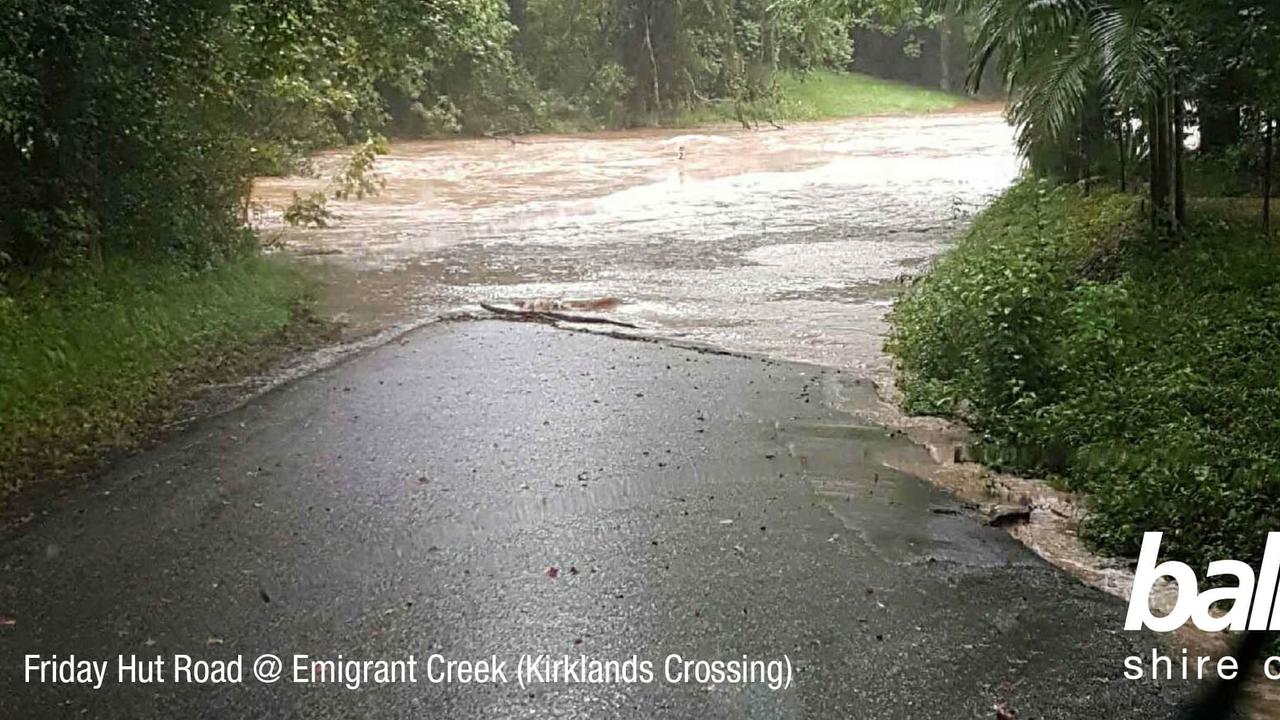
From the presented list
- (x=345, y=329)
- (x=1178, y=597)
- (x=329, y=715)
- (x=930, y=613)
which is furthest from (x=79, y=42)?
(x=1178, y=597)

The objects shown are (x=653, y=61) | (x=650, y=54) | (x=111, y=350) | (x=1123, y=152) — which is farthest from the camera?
(x=650, y=54)

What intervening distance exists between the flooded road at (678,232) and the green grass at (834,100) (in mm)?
7530

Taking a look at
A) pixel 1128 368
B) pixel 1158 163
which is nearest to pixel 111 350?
pixel 1128 368

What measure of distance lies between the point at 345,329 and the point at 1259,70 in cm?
810

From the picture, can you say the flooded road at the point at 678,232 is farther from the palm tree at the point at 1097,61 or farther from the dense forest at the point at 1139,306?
the palm tree at the point at 1097,61

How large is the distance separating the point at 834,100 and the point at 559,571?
141 ft

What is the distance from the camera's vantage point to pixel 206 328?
10547mm

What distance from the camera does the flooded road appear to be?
12.8m

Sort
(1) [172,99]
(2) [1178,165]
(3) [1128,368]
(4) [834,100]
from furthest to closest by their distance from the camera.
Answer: (4) [834,100] → (1) [172,99] → (2) [1178,165] → (3) [1128,368]

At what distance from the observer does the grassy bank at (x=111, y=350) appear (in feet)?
25.3

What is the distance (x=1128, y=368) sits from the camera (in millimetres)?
7516

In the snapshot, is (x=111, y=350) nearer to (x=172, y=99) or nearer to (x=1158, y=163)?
(x=172, y=99)

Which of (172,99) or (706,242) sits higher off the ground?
(172,99)

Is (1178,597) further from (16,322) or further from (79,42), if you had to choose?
(79,42)
